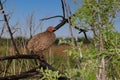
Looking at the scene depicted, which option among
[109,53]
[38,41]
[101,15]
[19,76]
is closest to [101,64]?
[109,53]

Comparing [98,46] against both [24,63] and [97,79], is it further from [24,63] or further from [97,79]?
[24,63]

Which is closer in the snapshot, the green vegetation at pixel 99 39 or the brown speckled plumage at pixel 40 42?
the green vegetation at pixel 99 39

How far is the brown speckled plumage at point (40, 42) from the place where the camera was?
4.34 metres

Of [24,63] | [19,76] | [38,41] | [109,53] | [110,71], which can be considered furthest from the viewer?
[24,63]

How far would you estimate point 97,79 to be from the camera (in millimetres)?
2182

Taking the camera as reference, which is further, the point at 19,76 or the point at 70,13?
the point at 19,76

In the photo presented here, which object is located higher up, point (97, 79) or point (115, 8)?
point (115, 8)

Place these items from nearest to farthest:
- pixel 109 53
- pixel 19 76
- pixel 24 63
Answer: pixel 109 53 → pixel 19 76 → pixel 24 63

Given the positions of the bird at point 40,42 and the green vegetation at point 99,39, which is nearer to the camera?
the green vegetation at point 99,39

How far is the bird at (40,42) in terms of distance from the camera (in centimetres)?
433

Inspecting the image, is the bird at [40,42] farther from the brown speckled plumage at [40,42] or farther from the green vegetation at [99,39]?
the green vegetation at [99,39]

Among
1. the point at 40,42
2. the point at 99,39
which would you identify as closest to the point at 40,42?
the point at 40,42

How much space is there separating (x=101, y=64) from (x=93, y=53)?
0.11 meters

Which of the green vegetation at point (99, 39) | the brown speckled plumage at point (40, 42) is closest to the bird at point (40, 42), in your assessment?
the brown speckled plumage at point (40, 42)
